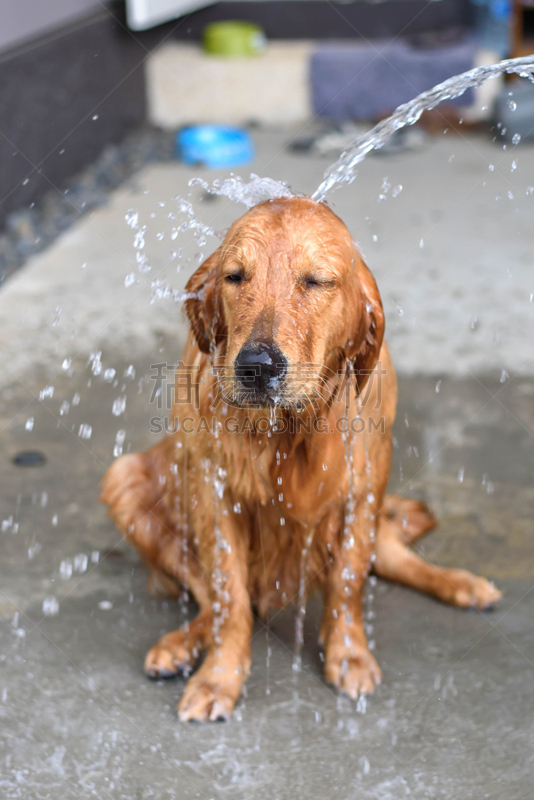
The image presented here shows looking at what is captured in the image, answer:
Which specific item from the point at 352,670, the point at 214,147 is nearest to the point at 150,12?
the point at 214,147

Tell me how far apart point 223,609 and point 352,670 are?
1.37ft

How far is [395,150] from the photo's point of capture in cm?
741

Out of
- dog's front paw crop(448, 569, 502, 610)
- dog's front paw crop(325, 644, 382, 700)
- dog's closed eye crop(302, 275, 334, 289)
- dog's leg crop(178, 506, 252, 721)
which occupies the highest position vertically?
dog's closed eye crop(302, 275, 334, 289)

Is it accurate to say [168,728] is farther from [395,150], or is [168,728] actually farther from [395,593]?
[395,150]

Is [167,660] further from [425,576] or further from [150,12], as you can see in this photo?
[150,12]

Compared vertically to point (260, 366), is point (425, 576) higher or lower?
lower

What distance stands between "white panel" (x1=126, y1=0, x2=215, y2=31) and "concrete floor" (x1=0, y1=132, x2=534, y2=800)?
277 centimetres

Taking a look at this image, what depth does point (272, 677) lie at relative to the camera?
244cm

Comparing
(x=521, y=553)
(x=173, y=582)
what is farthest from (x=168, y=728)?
(x=521, y=553)

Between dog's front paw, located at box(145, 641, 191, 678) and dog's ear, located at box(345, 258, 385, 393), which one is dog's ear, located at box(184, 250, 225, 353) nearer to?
dog's ear, located at box(345, 258, 385, 393)

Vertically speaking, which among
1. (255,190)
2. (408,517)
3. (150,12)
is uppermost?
(255,190)

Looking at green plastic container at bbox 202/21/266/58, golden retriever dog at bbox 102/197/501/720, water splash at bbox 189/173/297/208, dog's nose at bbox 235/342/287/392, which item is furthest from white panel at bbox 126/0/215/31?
dog's nose at bbox 235/342/287/392

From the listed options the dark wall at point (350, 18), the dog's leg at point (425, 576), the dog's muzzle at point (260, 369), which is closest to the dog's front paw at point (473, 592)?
the dog's leg at point (425, 576)

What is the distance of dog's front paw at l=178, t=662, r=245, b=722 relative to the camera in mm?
2270
